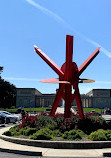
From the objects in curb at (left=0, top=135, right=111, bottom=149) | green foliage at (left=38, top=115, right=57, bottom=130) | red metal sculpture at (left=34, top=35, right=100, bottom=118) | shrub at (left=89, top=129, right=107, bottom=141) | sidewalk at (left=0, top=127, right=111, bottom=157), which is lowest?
sidewalk at (left=0, top=127, right=111, bottom=157)

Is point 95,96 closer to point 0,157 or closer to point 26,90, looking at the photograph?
point 26,90

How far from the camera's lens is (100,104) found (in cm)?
10494

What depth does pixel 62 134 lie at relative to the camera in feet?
38.6

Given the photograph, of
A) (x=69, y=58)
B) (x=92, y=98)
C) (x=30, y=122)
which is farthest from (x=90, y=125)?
(x=92, y=98)

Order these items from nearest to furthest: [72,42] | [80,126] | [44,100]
Result: [80,126] → [72,42] → [44,100]

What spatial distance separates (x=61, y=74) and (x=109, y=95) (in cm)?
9300

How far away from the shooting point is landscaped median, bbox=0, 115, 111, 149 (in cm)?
927

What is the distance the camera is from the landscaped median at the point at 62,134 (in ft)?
30.4

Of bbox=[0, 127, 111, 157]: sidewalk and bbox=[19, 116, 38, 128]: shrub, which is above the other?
bbox=[19, 116, 38, 128]: shrub

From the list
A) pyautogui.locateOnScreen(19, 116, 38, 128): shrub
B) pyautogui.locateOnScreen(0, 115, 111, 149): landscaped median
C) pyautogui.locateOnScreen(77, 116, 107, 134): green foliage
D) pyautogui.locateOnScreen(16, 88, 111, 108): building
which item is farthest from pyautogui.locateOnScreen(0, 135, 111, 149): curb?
pyautogui.locateOnScreen(16, 88, 111, 108): building

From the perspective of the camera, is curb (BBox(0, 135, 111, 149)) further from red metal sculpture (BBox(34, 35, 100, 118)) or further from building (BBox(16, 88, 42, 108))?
building (BBox(16, 88, 42, 108))

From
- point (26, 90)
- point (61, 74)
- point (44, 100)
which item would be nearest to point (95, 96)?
point (44, 100)

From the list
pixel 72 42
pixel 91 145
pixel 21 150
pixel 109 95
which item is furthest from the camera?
pixel 109 95

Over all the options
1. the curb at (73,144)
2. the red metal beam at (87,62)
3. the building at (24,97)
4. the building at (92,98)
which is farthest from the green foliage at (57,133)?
the building at (24,97)
